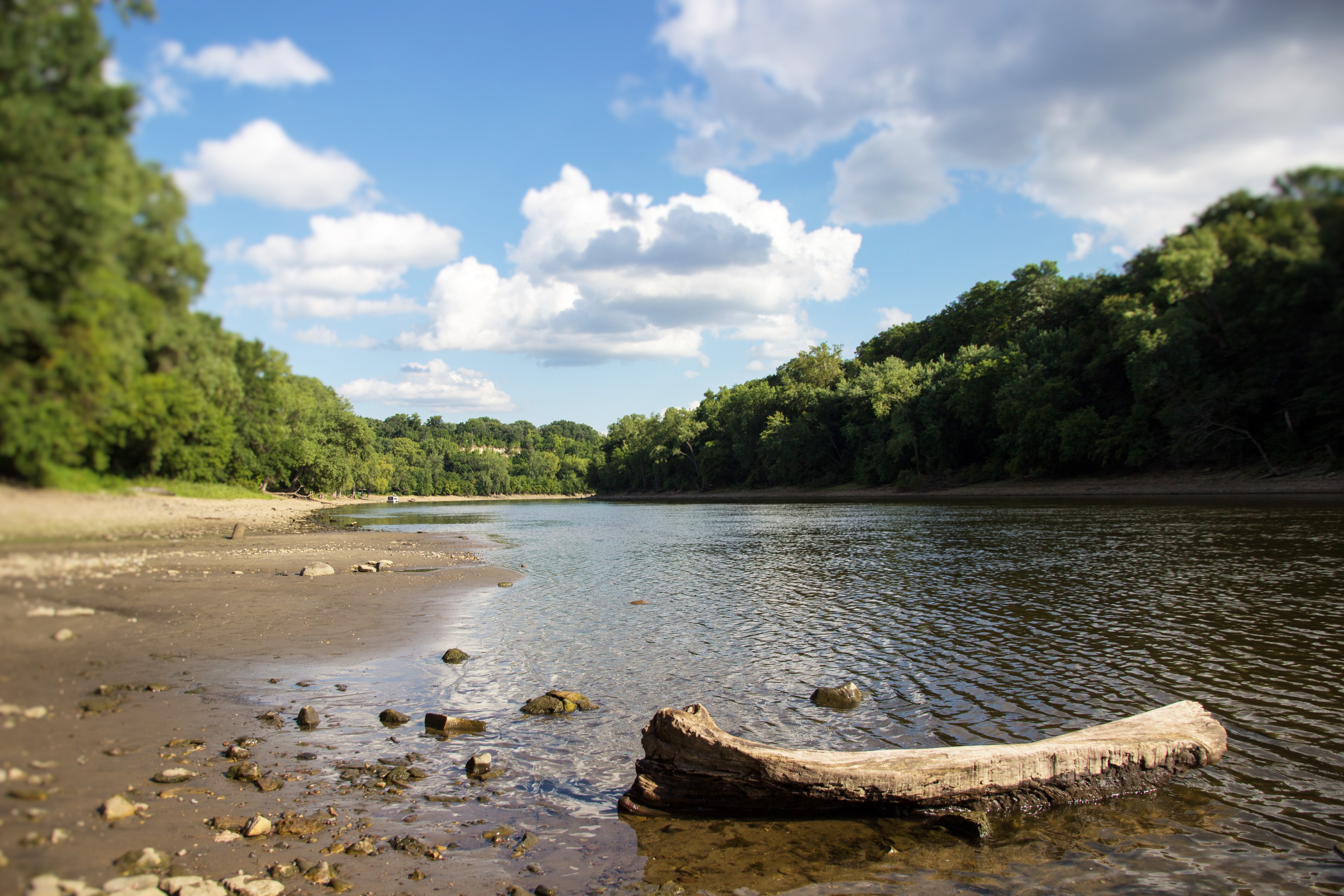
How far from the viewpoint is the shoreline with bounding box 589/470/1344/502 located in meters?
42.7

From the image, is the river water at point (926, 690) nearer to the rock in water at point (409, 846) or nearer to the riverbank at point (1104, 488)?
the rock in water at point (409, 846)

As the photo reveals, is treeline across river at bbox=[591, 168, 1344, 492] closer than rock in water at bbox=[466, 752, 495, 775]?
Yes

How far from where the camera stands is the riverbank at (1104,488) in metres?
42.3

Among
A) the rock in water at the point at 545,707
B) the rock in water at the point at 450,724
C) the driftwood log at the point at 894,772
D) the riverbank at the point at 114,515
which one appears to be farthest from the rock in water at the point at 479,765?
the riverbank at the point at 114,515

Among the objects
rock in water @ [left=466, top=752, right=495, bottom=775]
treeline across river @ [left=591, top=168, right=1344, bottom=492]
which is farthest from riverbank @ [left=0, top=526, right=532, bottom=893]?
treeline across river @ [left=591, top=168, right=1344, bottom=492]

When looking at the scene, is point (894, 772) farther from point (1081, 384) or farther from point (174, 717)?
point (1081, 384)

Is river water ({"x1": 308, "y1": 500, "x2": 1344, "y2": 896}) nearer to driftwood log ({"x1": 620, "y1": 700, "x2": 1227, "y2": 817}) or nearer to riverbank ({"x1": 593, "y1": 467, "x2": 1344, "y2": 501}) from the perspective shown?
driftwood log ({"x1": 620, "y1": 700, "x2": 1227, "y2": 817})

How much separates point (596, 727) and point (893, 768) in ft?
16.8

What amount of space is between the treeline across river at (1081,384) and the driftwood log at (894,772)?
175 inches

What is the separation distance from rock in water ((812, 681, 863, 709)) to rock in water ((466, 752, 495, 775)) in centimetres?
575

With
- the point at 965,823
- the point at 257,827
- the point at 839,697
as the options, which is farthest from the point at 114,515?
the point at 839,697

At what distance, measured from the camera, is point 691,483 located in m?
157

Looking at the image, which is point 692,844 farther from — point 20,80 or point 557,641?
point 557,641

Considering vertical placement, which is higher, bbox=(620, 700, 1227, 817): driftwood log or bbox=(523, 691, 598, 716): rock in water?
bbox=(620, 700, 1227, 817): driftwood log
